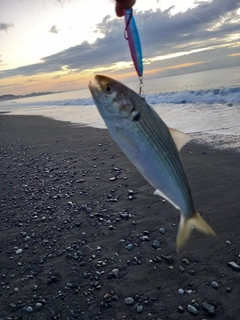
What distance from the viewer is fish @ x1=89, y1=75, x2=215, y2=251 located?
6.06 ft

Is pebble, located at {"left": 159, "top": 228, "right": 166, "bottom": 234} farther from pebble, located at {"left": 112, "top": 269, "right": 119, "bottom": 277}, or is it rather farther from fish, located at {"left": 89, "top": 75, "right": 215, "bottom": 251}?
fish, located at {"left": 89, "top": 75, "right": 215, "bottom": 251}

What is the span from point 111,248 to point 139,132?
12.3 feet

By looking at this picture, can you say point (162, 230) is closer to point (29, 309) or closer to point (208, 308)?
point (208, 308)

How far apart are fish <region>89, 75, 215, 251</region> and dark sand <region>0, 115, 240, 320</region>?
2561 mm

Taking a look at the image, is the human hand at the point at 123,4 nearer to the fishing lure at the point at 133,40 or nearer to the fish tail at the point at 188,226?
the fishing lure at the point at 133,40

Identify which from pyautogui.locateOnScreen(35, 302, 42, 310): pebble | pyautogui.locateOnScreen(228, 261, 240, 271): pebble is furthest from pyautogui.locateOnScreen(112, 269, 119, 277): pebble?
pyautogui.locateOnScreen(228, 261, 240, 271): pebble

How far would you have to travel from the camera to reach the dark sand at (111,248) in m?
4.05

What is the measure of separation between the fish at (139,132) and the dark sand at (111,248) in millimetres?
2561

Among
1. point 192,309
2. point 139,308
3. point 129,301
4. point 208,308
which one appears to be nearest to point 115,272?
point 129,301

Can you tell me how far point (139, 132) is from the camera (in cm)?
188

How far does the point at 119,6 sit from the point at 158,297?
341cm

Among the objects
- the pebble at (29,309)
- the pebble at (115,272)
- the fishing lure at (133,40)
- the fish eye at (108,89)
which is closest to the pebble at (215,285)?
the pebble at (115,272)

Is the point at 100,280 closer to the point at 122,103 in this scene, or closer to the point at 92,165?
the point at 122,103

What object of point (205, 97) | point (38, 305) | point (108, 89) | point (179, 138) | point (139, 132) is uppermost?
point (108, 89)
